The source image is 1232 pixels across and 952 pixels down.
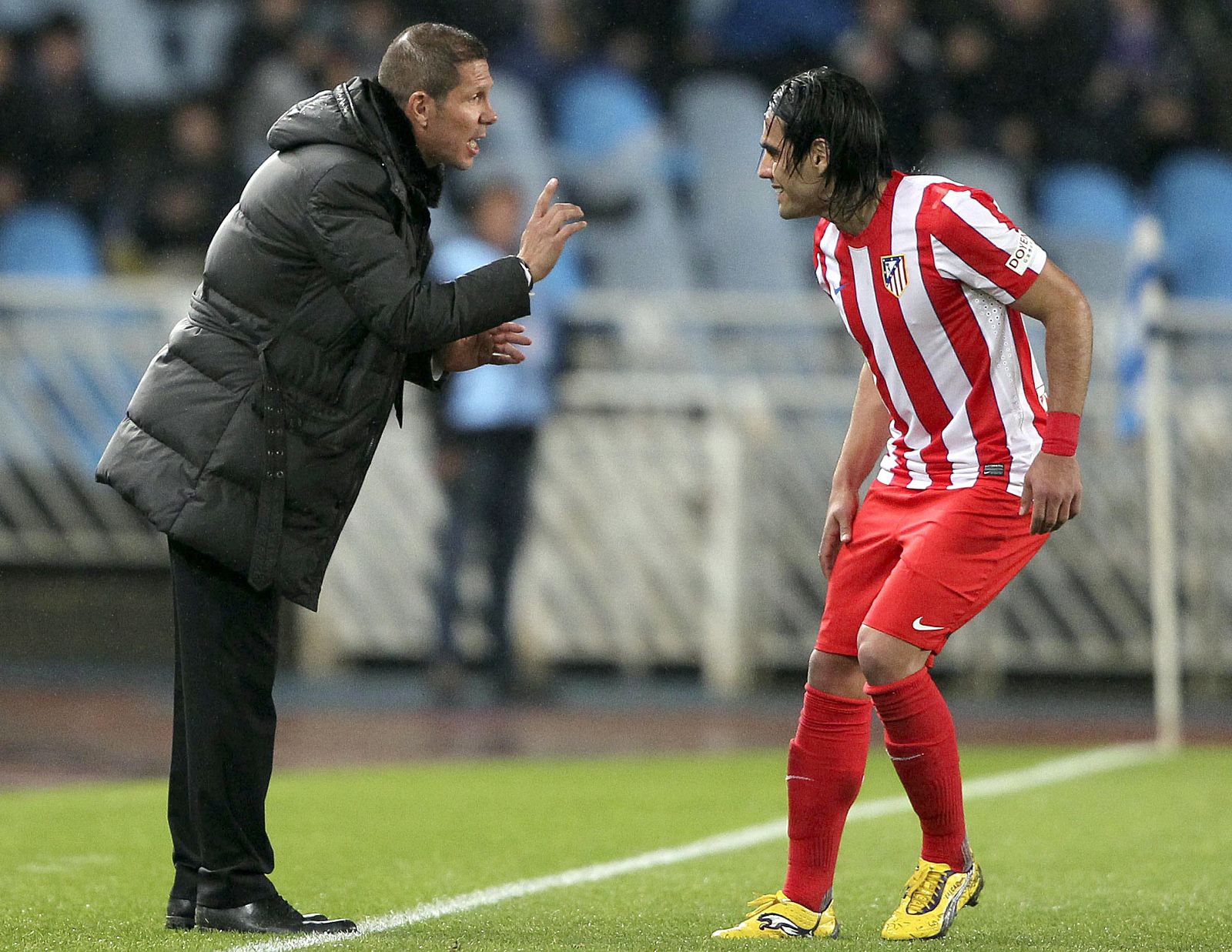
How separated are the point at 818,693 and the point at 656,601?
6957 mm

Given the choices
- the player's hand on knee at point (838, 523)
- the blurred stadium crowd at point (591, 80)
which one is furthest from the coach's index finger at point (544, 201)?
the blurred stadium crowd at point (591, 80)

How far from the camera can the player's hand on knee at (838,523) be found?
459 centimetres

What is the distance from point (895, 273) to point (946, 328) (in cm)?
17

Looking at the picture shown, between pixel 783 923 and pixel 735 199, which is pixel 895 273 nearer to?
pixel 783 923

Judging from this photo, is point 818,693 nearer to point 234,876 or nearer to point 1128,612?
point 234,876

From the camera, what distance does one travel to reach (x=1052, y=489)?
13.5 ft

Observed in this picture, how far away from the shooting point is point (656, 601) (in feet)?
37.3

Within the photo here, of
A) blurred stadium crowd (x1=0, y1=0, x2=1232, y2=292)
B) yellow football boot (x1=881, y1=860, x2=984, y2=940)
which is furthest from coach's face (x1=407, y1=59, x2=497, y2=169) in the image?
blurred stadium crowd (x1=0, y1=0, x2=1232, y2=292)

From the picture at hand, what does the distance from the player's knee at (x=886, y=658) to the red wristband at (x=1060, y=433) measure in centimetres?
52

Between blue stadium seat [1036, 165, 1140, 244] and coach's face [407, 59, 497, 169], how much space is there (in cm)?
1110

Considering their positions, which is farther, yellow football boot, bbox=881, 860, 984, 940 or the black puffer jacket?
yellow football boot, bbox=881, 860, 984, 940

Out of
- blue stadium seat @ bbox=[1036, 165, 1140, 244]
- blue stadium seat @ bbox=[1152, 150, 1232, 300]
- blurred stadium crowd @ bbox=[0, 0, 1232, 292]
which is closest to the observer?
blurred stadium crowd @ bbox=[0, 0, 1232, 292]

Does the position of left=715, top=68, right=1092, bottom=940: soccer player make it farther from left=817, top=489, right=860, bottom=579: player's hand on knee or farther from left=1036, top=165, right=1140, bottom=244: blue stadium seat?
left=1036, top=165, right=1140, bottom=244: blue stadium seat

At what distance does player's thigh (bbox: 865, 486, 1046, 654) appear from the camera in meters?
4.19
